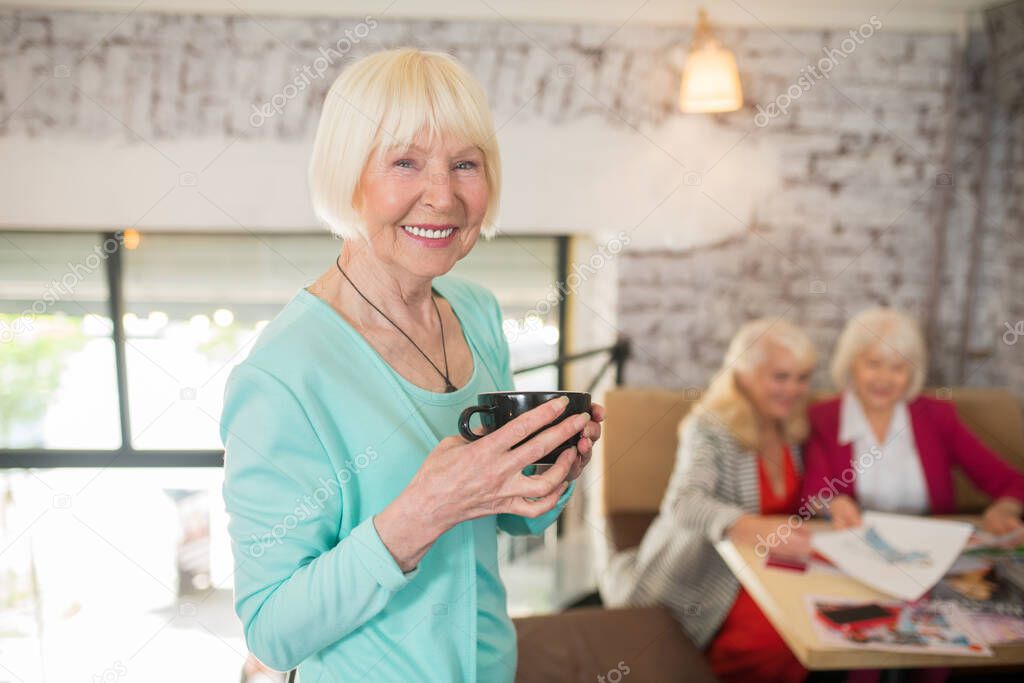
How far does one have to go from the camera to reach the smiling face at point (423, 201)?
810 millimetres

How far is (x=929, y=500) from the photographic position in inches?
86.6

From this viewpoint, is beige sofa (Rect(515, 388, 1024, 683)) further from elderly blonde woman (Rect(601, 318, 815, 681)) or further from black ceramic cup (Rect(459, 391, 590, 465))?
black ceramic cup (Rect(459, 391, 590, 465))

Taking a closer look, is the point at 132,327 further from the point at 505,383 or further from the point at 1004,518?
the point at 1004,518

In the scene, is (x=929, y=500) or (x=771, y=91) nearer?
(x=929, y=500)

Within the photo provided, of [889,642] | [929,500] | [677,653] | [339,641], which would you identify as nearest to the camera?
[339,641]

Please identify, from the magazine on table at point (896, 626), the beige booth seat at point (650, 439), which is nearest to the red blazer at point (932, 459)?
the beige booth seat at point (650, 439)

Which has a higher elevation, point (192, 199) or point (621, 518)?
point (192, 199)

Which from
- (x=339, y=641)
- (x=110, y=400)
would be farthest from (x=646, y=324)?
(x=339, y=641)

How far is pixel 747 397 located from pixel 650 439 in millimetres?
538

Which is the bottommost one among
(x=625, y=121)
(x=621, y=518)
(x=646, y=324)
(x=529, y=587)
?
(x=529, y=587)

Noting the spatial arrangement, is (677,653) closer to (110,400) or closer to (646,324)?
(646,324)

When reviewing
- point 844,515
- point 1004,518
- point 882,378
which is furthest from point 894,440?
point 844,515

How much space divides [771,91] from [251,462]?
252 centimetres

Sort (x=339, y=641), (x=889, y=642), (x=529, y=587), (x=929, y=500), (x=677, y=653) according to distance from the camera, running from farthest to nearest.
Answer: (x=529, y=587)
(x=929, y=500)
(x=677, y=653)
(x=889, y=642)
(x=339, y=641)
